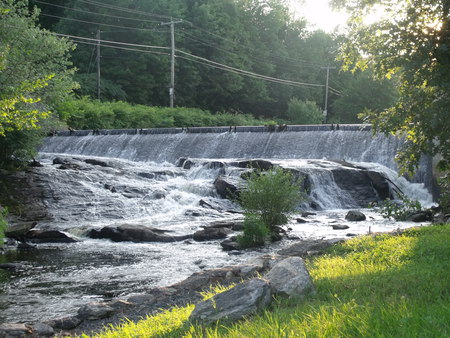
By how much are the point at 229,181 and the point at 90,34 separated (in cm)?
3522

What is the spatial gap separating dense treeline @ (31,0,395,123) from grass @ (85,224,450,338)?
3833 centimetres

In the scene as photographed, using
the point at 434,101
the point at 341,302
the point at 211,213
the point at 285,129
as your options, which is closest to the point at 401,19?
the point at 434,101

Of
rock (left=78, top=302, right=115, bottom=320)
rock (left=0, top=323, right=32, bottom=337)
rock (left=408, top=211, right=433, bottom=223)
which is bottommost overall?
rock (left=0, top=323, right=32, bottom=337)

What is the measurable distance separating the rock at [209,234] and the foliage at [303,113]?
3968 cm

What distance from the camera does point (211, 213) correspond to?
53.6 feet

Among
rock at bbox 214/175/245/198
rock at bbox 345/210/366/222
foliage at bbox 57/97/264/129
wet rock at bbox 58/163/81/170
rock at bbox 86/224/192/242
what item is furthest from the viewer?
foliage at bbox 57/97/264/129

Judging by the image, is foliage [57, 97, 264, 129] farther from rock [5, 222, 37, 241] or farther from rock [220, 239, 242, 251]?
rock [220, 239, 242, 251]

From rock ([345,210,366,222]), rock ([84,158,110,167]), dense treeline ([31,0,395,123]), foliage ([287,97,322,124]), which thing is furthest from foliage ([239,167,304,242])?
foliage ([287,97,322,124])

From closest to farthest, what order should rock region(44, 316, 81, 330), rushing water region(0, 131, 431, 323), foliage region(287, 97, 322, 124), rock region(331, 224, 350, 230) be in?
rock region(44, 316, 81, 330) → rushing water region(0, 131, 431, 323) → rock region(331, 224, 350, 230) → foliage region(287, 97, 322, 124)

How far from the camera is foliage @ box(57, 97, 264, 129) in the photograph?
35312 mm

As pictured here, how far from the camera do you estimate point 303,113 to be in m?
51.2

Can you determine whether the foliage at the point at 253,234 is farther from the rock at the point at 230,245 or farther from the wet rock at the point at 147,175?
the wet rock at the point at 147,175

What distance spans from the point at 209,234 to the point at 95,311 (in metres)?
6.02

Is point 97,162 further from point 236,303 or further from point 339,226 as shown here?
point 236,303
